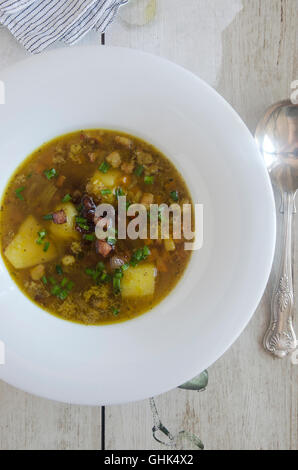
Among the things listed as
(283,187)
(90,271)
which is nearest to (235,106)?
(283,187)

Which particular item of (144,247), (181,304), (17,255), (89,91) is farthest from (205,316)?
(89,91)

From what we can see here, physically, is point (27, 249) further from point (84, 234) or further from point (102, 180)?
point (102, 180)

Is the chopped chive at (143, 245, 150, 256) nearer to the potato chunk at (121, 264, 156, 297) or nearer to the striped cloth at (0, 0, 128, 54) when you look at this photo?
the potato chunk at (121, 264, 156, 297)

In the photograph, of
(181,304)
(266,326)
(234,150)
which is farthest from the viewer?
(266,326)

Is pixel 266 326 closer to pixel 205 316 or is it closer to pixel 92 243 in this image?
pixel 205 316

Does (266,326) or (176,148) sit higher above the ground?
(176,148)

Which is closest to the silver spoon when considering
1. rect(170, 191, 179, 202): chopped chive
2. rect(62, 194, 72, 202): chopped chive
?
rect(170, 191, 179, 202): chopped chive

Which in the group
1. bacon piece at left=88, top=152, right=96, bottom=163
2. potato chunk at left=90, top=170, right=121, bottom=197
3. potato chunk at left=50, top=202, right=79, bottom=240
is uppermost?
bacon piece at left=88, top=152, right=96, bottom=163

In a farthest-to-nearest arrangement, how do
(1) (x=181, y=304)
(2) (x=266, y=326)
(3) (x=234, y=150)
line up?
(2) (x=266, y=326), (1) (x=181, y=304), (3) (x=234, y=150)
